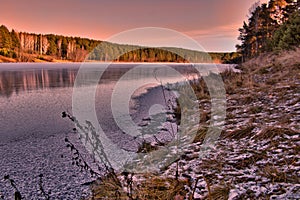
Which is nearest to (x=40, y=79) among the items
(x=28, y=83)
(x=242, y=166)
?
(x=28, y=83)

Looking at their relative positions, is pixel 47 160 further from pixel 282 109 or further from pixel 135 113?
pixel 282 109

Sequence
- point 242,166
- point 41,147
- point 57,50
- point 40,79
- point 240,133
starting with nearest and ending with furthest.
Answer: point 242,166 < point 240,133 < point 41,147 < point 40,79 < point 57,50

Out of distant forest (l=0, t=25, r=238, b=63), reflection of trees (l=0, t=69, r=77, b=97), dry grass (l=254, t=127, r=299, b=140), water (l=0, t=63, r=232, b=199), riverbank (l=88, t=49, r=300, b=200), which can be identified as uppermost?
distant forest (l=0, t=25, r=238, b=63)

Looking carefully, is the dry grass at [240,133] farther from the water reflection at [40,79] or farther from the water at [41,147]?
the water reflection at [40,79]

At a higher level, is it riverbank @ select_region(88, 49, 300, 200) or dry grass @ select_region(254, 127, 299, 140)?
dry grass @ select_region(254, 127, 299, 140)

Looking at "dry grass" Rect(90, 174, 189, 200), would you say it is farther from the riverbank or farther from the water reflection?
the water reflection

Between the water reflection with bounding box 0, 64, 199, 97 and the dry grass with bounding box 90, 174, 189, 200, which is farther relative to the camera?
the water reflection with bounding box 0, 64, 199, 97

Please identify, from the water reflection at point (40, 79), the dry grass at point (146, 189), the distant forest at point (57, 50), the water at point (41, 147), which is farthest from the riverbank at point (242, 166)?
the distant forest at point (57, 50)

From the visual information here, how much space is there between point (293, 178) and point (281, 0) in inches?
2119

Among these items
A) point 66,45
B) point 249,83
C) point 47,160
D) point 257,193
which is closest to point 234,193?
point 257,193

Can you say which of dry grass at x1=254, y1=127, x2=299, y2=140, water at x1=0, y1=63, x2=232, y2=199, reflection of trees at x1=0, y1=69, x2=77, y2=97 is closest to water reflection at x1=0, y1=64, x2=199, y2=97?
reflection of trees at x1=0, y1=69, x2=77, y2=97

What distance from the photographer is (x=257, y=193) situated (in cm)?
272

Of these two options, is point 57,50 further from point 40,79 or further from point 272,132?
point 272,132

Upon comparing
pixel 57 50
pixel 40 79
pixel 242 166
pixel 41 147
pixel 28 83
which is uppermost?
pixel 57 50
